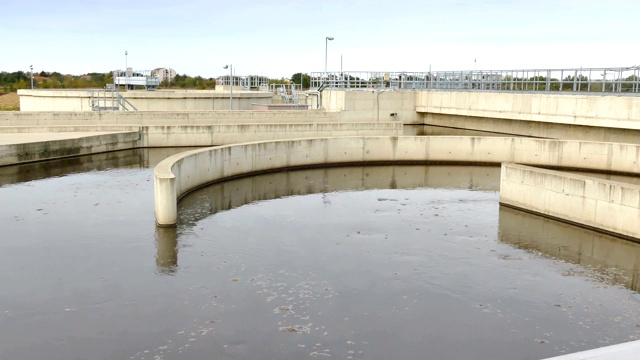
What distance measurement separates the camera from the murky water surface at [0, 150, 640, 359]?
34.0 ft

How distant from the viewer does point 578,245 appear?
16.3 metres

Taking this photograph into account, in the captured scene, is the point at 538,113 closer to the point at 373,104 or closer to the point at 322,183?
the point at 373,104

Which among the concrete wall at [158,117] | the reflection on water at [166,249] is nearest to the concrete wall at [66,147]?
the concrete wall at [158,117]

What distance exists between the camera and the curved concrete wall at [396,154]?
74.6 feet

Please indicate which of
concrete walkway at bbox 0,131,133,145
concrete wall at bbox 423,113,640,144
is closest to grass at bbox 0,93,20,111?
concrete walkway at bbox 0,131,133,145

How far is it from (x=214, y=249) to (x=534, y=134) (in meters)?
22.0

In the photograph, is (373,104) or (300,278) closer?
(300,278)

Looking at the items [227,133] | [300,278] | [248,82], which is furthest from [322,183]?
[248,82]

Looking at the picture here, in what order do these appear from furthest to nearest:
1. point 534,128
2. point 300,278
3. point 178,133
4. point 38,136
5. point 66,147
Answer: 1. point 534,128
2. point 178,133
3. point 38,136
4. point 66,147
5. point 300,278

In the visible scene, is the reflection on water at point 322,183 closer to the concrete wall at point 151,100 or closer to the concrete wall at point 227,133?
the concrete wall at point 227,133

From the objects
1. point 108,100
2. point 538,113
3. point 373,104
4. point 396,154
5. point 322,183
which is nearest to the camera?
point 322,183

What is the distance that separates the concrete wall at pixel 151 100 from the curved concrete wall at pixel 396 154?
21.9 meters

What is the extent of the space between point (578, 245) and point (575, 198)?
2.06 metres

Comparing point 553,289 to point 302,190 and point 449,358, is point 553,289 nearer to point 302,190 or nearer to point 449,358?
point 449,358
